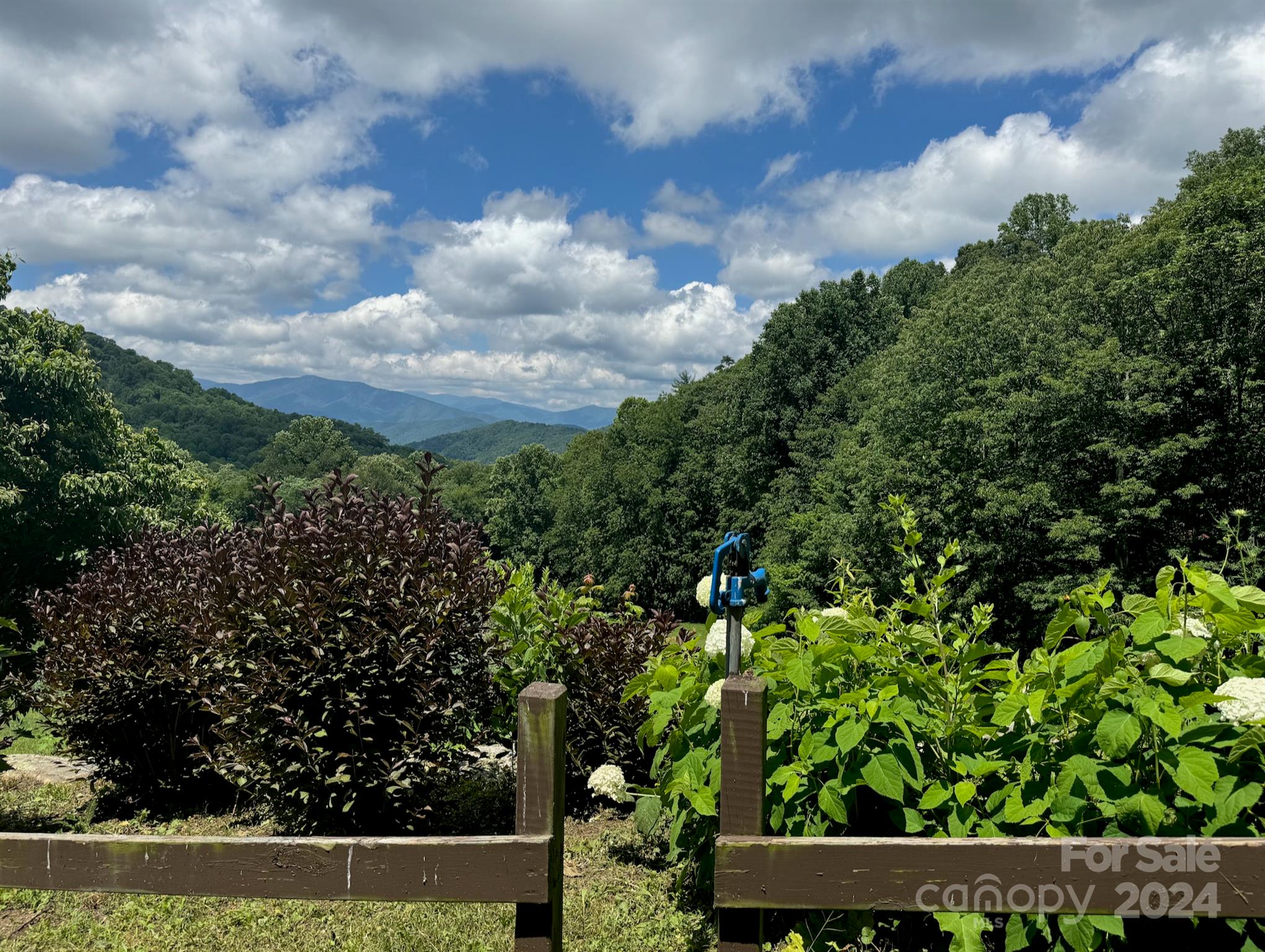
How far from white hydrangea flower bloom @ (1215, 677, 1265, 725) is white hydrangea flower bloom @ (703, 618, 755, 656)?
1441mm

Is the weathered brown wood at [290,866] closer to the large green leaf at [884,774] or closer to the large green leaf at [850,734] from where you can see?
the large green leaf at [850,734]

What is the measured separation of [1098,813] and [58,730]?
234 inches

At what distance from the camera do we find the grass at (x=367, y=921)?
3.14 metres

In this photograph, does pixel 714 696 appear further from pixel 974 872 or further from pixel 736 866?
pixel 974 872

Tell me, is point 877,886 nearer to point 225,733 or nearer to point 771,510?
point 225,733

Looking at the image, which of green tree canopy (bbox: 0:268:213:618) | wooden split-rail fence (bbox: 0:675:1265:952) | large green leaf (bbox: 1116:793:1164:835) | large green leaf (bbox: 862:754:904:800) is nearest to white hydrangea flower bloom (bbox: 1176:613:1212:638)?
large green leaf (bbox: 1116:793:1164:835)

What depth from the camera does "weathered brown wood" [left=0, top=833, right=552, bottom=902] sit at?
71.6 inches

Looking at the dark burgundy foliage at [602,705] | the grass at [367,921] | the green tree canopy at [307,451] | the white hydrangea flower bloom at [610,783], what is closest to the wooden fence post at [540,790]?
the grass at [367,921]

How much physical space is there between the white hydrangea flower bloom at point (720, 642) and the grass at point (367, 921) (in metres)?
1.16

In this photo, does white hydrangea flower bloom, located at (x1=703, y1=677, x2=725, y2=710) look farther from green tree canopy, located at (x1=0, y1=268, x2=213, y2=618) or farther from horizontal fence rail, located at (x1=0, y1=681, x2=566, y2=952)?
green tree canopy, located at (x1=0, y1=268, x2=213, y2=618)

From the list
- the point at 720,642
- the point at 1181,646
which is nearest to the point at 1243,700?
the point at 1181,646

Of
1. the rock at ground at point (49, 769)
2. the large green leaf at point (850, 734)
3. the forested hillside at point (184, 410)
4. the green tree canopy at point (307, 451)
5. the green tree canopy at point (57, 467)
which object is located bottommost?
the rock at ground at point (49, 769)

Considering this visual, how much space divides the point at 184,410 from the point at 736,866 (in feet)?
360

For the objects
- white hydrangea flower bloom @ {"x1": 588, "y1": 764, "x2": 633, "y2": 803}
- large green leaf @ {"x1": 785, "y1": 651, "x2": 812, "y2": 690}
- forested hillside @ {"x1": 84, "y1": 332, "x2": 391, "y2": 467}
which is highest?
forested hillside @ {"x1": 84, "y1": 332, "x2": 391, "y2": 467}
